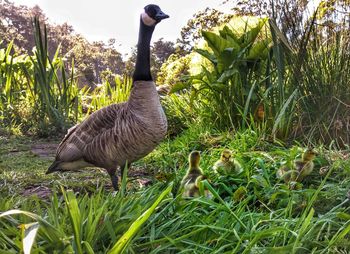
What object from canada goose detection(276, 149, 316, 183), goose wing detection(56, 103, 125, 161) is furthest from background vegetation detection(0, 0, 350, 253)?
goose wing detection(56, 103, 125, 161)

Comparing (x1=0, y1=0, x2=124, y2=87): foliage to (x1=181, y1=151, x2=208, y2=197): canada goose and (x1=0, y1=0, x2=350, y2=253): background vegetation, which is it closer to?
(x1=0, y1=0, x2=350, y2=253): background vegetation

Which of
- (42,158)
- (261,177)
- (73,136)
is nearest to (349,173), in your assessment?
(261,177)

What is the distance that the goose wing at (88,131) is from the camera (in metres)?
3.52

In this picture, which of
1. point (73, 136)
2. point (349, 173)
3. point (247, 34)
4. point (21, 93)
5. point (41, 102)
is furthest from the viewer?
point (21, 93)

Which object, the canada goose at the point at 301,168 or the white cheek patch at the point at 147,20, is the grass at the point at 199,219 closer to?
the canada goose at the point at 301,168

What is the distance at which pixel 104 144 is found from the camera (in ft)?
11.2

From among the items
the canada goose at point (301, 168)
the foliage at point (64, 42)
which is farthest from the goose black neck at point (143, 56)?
the foliage at point (64, 42)

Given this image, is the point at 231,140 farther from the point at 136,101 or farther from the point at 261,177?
the point at 261,177

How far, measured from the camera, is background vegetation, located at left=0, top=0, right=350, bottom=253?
1861mm

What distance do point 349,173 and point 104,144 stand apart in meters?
1.70

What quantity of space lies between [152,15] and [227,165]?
157cm

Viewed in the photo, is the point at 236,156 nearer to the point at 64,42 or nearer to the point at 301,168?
the point at 301,168

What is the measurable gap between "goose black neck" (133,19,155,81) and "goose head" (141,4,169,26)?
0.05 metres

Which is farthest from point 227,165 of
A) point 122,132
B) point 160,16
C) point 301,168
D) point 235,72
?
point 235,72
